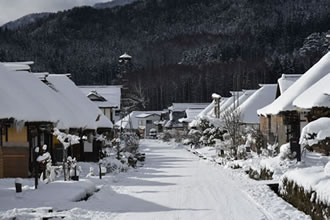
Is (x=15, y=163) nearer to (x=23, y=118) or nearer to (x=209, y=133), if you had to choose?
(x=23, y=118)

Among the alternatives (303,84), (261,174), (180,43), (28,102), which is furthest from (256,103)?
(180,43)

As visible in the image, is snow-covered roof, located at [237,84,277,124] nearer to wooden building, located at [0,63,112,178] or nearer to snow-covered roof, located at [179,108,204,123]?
wooden building, located at [0,63,112,178]

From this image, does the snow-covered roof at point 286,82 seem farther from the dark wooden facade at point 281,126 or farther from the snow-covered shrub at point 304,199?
the snow-covered shrub at point 304,199

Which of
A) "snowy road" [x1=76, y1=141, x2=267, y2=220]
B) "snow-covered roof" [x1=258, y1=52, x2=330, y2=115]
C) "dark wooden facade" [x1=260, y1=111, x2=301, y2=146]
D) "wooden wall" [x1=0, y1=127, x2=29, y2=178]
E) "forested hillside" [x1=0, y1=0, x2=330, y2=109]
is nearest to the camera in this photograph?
"snowy road" [x1=76, y1=141, x2=267, y2=220]

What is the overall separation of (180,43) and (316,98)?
128 meters

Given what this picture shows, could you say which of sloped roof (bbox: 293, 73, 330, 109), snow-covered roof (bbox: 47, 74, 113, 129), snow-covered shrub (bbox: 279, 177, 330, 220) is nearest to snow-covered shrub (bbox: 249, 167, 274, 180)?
sloped roof (bbox: 293, 73, 330, 109)

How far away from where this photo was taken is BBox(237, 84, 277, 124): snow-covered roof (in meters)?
42.0

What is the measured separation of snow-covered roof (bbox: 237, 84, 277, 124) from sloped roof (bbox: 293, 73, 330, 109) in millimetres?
18238

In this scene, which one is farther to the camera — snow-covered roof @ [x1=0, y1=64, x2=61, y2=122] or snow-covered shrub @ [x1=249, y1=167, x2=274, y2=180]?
snow-covered shrub @ [x1=249, y1=167, x2=274, y2=180]

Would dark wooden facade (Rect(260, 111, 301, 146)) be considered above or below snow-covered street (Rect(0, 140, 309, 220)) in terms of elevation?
above

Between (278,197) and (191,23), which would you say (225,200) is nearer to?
(278,197)

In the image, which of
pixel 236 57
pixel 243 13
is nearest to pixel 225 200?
pixel 236 57

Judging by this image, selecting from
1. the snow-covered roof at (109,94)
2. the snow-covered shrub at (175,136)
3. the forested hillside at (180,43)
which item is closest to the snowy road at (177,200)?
the snow-covered roof at (109,94)

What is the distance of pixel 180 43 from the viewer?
148000 mm
